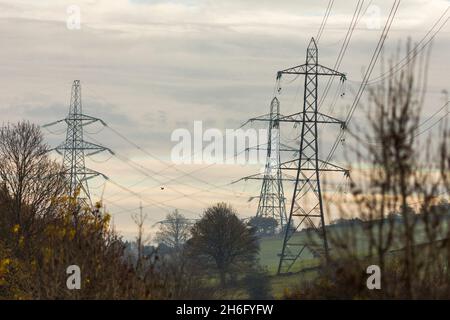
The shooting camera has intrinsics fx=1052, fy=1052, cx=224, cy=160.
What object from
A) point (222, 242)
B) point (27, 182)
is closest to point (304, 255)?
point (222, 242)

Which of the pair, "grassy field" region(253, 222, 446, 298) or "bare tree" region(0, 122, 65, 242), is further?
"bare tree" region(0, 122, 65, 242)

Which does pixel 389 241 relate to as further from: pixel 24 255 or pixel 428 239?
A: pixel 24 255

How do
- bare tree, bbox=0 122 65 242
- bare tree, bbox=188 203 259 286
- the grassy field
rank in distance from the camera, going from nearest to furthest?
the grassy field < bare tree, bbox=0 122 65 242 < bare tree, bbox=188 203 259 286

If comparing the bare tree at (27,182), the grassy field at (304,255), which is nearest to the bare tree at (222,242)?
the grassy field at (304,255)

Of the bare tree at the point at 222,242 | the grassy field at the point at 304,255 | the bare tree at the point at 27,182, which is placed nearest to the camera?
the grassy field at the point at 304,255

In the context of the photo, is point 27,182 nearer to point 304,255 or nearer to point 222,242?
point 222,242

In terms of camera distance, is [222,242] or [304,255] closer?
[222,242]

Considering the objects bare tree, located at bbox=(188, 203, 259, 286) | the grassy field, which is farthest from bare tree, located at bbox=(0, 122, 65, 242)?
bare tree, located at bbox=(188, 203, 259, 286)

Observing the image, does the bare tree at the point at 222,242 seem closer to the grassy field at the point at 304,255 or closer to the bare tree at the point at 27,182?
A: the grassy field at the point at 304,255

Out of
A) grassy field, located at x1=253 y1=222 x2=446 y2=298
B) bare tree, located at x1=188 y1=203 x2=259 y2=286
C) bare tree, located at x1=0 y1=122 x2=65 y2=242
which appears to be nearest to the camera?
grassy field, located at x1=253 y1=222 x2=446 y2=298

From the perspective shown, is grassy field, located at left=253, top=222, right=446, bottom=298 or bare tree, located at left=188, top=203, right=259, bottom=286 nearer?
grassy field, located at left=253, top=222, right=446, bottom=298

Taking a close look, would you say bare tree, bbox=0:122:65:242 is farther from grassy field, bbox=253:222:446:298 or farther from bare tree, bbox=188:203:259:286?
bare tree, bbox=188:203:259:286

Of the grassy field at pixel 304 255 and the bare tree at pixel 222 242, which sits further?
the bare tree at pixel 222 242
